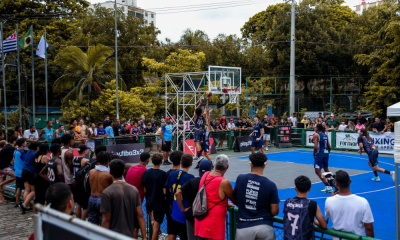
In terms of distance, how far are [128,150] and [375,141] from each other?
12982 mm

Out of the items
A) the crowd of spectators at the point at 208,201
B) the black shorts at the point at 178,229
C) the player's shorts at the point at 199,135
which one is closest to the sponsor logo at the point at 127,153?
the player's shorts at the point at 199,135

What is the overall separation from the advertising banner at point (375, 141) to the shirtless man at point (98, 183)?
17.3 m

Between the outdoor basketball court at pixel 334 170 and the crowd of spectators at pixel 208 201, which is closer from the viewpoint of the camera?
the crowd of spectators at pixel 208 201

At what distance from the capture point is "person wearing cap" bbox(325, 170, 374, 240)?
15.0 ft

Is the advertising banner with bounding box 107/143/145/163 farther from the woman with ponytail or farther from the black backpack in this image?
the woman with ponytail

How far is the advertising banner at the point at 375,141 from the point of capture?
65.8 feet

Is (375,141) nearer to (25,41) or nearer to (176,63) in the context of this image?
(176,63)

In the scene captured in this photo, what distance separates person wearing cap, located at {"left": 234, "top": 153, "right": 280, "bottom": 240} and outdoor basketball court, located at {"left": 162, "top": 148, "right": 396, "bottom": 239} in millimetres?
4035

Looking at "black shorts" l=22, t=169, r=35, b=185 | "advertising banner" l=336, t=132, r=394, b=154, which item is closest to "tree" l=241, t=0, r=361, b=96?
"advertising banner" l=336, t=132, r=394, b=154

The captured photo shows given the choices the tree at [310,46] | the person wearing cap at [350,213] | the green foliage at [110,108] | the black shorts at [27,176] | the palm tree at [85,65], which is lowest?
the black shorts at [27,176]

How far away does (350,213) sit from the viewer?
4609 mm

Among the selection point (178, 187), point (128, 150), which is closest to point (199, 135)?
point (128, 150)

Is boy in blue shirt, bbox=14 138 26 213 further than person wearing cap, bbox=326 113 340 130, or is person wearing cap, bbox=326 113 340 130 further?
person wearing cap, bbox=326 113 340 130

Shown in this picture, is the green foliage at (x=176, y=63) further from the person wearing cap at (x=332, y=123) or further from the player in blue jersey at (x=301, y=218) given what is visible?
the player in blue jersey at (x=301, y=218)
